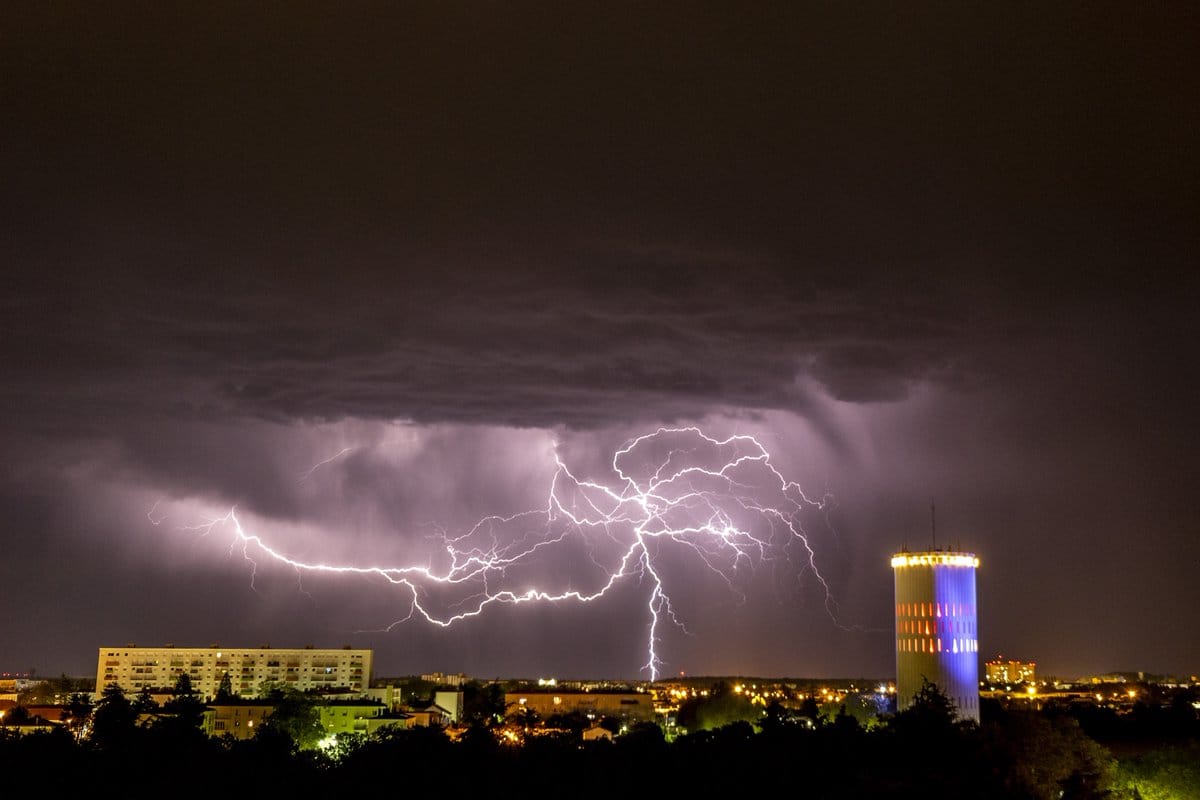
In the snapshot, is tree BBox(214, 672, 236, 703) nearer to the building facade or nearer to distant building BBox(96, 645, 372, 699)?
distant building BBox(96, 645, 372, 699)

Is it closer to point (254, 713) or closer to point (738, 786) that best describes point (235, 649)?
point (254, 713)

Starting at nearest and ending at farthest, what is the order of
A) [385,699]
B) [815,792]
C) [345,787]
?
[815,792] < [345,787] < [385,699]

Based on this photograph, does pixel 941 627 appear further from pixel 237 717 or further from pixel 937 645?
pixel 237 717

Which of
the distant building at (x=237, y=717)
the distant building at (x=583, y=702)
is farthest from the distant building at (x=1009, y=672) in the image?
the distant building at (x=237, y=717)

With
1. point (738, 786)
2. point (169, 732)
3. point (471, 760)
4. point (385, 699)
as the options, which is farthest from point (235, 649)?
point (738, 786)

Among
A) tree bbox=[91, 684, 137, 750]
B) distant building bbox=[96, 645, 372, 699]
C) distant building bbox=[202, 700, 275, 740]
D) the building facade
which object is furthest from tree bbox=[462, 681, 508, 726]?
the building facade

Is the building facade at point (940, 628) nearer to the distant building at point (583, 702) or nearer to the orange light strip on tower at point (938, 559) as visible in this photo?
the orange light strip on tower at point (938, 559)

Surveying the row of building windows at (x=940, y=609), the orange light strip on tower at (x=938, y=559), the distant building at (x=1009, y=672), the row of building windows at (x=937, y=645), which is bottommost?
the distant building at (x=1009, y=672)
